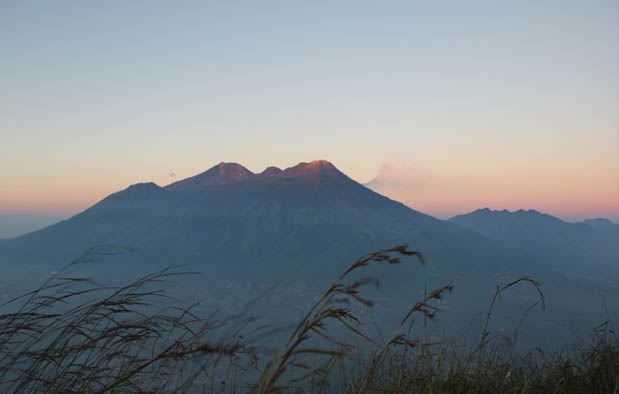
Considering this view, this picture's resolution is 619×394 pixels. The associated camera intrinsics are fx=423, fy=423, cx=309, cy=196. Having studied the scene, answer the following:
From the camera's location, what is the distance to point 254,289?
19112cm

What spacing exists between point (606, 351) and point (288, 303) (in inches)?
7179

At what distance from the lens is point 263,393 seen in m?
0.98

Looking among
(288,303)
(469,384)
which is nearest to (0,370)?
(469,384)

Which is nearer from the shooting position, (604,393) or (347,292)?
(347,292)

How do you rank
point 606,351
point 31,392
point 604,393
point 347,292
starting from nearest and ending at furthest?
point 347,292
point 31,392
point 604,393
point 606,351

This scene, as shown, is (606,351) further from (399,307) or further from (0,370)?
(399,307)

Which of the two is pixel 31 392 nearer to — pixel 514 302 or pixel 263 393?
pixel 263 393

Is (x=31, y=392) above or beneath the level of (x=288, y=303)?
above

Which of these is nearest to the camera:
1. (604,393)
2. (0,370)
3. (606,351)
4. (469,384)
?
(0,370)

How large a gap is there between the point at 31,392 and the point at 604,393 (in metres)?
2.71

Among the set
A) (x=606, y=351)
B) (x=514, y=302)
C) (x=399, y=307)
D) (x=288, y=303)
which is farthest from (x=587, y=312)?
(x=606, y=351)

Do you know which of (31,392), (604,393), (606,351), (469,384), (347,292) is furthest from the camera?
(606,351)

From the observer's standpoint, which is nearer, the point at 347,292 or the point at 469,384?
the point at 347,292

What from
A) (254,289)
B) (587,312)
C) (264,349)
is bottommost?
(587,312)
